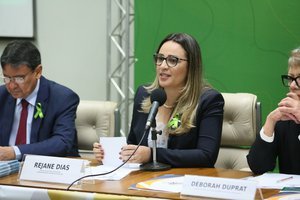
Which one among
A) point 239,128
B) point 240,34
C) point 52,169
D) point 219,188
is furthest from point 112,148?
point 240,34

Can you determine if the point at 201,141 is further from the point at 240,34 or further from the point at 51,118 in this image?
the point at 240,34

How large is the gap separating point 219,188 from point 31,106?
1506mm

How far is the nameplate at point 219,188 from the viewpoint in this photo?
185 centimetres

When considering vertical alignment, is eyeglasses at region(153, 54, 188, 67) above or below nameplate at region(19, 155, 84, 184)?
above

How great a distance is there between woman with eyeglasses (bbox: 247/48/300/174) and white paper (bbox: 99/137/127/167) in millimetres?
648

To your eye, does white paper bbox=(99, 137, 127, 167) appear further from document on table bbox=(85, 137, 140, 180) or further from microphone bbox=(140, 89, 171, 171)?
microphone bbox=(140, 89, 171, 171)

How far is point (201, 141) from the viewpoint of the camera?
2.69 meters

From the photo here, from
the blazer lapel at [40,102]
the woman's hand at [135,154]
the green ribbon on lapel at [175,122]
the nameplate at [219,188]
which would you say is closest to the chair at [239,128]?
the green ribbon on lapel at [175,122]

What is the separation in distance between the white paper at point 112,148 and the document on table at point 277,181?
67cm

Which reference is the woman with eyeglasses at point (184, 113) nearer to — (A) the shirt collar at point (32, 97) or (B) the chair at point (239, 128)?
(B) the chair at point (239, 128)

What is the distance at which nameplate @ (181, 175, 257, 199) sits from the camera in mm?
1852

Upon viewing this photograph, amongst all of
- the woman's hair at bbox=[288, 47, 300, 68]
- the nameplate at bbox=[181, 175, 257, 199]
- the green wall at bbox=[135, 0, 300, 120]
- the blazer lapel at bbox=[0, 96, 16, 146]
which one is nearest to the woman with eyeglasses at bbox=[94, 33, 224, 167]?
the woman's hair at bbox=[288, 47, 300, 68]

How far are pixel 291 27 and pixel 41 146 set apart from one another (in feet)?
7.76

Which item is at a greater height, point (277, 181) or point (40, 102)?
point (40, 102)
